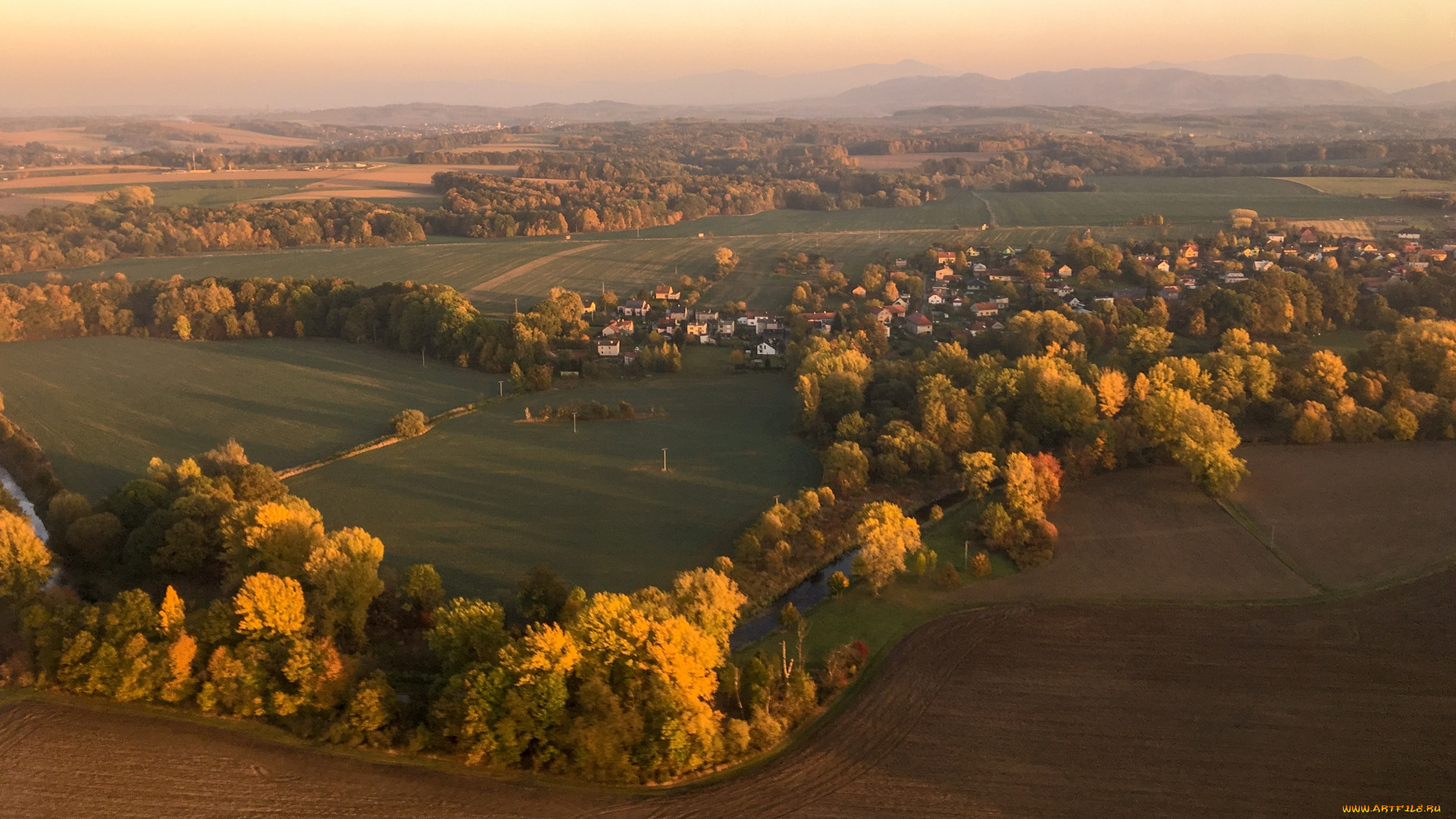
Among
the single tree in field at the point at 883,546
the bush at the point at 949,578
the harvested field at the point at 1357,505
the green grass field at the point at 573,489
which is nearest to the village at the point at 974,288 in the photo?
the green grass field at the point at 573,489

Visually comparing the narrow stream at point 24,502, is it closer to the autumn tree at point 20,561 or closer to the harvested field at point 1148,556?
the autumn tree at point 20,561

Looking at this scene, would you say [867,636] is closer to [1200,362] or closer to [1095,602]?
[1095,602]

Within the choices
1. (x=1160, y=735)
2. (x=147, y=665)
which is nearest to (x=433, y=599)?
(x=147, y=665)

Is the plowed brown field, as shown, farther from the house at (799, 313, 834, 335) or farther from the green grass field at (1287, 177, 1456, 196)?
the green grass field at (1287, 177, 1456, 196)

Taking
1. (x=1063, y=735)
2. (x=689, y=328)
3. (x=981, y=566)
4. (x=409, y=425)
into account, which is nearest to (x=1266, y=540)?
(x=981, y=566)

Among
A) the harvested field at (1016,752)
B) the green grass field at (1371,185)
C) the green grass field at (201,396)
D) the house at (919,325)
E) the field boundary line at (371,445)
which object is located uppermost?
the green grass field at (1371,185)

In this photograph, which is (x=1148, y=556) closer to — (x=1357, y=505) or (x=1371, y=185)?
(x=1357, y=505)

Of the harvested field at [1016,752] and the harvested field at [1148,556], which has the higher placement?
the harvested field at [1148,556]
